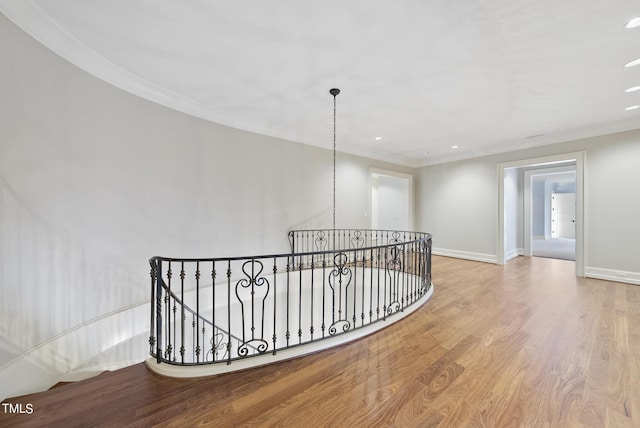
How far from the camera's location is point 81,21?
7.25ft

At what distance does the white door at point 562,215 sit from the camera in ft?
37.1

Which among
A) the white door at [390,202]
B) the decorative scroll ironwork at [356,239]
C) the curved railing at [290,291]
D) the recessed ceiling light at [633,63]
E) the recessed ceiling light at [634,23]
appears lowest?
the curved railing at [290,291]

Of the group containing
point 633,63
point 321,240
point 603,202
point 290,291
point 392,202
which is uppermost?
point 633,63

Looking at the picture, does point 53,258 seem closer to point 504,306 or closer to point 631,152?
point 504,306

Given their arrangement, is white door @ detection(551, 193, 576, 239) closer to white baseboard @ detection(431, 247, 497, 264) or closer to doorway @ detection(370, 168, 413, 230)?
doorway @ detection(370, 168, 413, 230)

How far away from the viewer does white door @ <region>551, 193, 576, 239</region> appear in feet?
37.1

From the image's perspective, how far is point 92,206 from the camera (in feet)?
9.17

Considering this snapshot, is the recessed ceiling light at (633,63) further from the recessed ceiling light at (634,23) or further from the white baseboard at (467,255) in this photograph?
the white baseboard at (467,255)

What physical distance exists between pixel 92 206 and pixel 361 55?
11.5 feet

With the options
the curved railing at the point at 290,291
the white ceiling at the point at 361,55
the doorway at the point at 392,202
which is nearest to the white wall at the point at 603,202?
the white ceiling at the point at 361,55

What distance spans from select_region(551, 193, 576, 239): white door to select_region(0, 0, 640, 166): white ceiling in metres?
9.06

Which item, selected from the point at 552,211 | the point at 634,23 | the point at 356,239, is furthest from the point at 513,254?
the point at 552,211

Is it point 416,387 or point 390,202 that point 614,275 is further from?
point 390,202

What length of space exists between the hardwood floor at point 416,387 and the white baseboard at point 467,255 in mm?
3323
